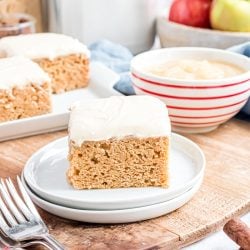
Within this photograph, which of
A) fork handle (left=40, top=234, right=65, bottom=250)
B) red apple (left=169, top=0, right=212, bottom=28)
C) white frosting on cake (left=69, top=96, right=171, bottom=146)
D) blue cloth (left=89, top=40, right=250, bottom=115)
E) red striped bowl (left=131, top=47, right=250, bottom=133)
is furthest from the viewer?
red apple (left=169, top=0, right=212, bottom=28)

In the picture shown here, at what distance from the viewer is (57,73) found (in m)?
1.45

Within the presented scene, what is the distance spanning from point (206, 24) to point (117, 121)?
0.81 metres

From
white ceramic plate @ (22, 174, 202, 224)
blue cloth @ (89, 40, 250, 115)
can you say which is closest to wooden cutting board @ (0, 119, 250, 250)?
white ceramic plate @ (22, 174, 202, 224)

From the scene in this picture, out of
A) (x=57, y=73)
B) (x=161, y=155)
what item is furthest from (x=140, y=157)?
(x=57, y=73)

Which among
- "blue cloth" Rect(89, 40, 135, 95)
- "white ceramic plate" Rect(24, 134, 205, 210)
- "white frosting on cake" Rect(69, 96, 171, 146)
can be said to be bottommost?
"blue cloth" Rect(89, 40, 135, 95)

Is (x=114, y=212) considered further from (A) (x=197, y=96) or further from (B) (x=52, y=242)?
(A) (x=197, y=96)

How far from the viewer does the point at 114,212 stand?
91 cm

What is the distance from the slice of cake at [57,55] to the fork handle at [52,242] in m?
0.62

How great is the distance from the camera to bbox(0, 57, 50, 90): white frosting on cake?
1259mm

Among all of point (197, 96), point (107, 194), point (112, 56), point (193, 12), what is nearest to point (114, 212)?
point (107, 194)

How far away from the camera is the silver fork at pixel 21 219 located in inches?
33.6

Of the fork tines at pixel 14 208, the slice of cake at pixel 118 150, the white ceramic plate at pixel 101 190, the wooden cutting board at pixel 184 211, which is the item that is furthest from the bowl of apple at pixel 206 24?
the fork tines at pixel 14 208

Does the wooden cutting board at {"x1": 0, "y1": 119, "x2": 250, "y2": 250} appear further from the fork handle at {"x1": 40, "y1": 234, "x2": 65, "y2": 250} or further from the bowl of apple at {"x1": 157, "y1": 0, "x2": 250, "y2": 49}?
the bowl of apple at {"x1": 157, "y1": 0, "x2": 250, "y2": 49}

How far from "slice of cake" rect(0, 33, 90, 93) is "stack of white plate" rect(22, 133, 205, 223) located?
0.39 meters
